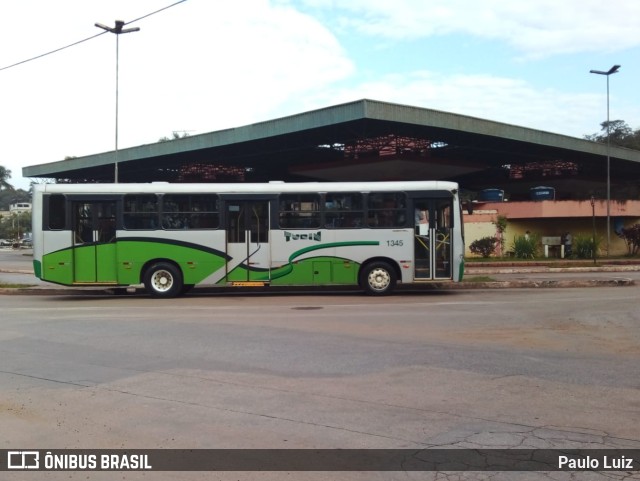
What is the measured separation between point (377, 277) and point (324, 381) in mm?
9139

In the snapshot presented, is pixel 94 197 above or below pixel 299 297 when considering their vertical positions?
above

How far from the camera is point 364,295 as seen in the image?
16344 millimetres

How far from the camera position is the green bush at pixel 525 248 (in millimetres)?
32188

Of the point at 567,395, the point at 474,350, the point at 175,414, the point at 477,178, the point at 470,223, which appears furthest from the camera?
the point at 477,178

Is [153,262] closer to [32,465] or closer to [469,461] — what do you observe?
[32,465]

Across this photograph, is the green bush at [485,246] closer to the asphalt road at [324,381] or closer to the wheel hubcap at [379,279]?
the wheel hubcap at [379,279]

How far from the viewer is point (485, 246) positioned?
3256 cm

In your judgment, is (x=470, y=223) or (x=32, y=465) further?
(x=470, y=223)

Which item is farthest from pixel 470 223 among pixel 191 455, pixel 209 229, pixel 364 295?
pixel 191 455

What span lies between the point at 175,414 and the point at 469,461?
287 cm

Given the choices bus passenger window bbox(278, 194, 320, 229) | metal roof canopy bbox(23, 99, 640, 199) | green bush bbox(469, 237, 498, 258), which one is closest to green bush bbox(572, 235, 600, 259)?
green bush bbox(469, 237, 498, 258)

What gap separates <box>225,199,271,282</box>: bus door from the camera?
15.8 meters

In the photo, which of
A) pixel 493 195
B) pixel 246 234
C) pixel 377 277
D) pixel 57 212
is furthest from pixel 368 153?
pixel 57 212

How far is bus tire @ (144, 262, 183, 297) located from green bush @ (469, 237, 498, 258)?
21138 millimetres
